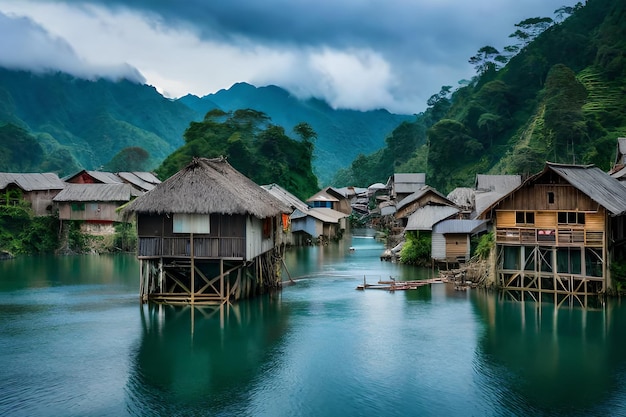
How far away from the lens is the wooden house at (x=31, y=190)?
177 ft

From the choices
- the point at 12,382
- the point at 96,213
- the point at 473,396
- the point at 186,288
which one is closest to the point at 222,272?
the point at 186,288

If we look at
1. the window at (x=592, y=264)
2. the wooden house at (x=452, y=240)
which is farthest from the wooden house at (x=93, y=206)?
the window at (x=592, y=264)

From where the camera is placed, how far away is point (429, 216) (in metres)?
41.5

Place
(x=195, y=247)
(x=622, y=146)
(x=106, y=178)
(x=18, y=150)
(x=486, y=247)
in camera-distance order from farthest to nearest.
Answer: (x=18, y=150)
(x=106, y=178)
(x=622, y=146)
(x=486, y=247)
(x=195, y=247)

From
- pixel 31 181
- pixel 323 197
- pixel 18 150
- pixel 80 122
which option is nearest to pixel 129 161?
pixel 18 150

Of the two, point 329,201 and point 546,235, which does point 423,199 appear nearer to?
point 546,235

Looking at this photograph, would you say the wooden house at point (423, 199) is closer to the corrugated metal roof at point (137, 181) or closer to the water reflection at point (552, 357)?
the water reflection at point (552, 357)

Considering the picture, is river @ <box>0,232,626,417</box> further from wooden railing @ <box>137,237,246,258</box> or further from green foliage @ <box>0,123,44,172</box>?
green foliage @ <box>0,123,44,172</box>

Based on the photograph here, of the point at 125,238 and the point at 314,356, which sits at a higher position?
the point at 125,238

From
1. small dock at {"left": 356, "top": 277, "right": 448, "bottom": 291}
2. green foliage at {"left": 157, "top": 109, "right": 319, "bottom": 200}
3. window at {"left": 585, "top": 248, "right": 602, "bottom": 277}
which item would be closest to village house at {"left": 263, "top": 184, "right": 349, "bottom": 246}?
green foliage at {"left": 157, "top": 109, "right": 319, "bottom": 200}

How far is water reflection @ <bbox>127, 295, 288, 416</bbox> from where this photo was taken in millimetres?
16297

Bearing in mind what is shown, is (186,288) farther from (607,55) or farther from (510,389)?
(607,55)

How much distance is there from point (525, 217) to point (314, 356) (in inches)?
632

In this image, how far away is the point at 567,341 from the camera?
22625mm
